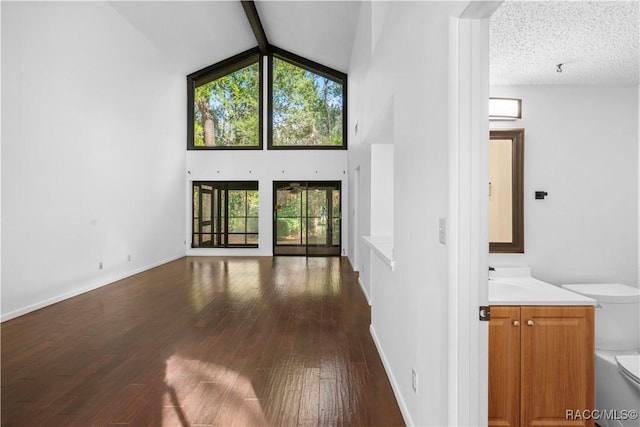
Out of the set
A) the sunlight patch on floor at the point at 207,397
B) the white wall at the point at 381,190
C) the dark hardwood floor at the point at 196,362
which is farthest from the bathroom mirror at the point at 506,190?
the sunlight patch on floor at the point at 207,397

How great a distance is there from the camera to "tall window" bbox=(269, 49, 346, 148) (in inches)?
363

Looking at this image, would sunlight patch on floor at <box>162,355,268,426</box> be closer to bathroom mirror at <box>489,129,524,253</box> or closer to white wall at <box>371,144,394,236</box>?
bathroom mirror at <box>489,129,524,253</box>

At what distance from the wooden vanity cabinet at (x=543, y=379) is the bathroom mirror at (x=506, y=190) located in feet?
3.05

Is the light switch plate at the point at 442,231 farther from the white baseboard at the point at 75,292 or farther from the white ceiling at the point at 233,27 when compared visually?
the white ceiling at the point at 233,27

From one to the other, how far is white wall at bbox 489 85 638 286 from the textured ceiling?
112mm

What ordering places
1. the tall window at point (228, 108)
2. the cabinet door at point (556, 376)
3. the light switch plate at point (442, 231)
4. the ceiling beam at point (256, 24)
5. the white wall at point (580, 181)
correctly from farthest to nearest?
the tall window at point (228, 108) → the ceiling beam at point (256, 24) → the white wall at point (580, 181) → the cabinet door at point (556, 376) → the light switch plate at point (442, 231)

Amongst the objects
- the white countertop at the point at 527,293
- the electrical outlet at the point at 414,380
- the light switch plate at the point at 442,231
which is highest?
the light switch plate at the point at 442,231

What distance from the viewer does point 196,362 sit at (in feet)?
9.32

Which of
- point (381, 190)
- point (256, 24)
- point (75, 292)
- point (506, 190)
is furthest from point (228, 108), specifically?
point (506, 190)

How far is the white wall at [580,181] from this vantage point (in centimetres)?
263

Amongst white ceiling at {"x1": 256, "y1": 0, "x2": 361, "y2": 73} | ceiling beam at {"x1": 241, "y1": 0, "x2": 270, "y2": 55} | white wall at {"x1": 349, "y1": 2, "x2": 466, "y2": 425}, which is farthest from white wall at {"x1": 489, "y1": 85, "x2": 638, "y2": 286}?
ceiling beam at {"x1": 241, "y1": 0, "x2": 270, "y2": 55}

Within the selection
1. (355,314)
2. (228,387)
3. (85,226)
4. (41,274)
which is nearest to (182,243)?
(85,226)

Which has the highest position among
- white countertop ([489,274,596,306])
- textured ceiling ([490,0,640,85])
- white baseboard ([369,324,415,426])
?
textured ceiling ([490,0,640,85])

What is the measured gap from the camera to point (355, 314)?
4129mm
